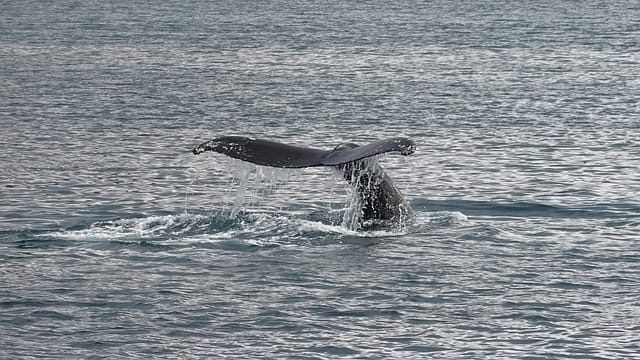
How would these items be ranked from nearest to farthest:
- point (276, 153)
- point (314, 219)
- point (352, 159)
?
1. point (352, 159)
2. point (276, 153)
3. point (314, 219)

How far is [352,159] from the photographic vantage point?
1623 cm

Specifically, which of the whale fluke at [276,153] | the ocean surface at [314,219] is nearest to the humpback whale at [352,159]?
the whale fluke at [276,153]

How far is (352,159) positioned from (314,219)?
395cm

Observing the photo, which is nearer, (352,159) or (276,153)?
(352,159)

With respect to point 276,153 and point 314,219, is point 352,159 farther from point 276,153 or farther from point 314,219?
point 314,219

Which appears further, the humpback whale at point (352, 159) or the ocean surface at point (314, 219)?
the humpback whale at point (352, 159)

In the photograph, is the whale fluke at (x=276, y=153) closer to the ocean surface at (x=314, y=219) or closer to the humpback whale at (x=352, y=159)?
the humpback whale at (x=352, y=159)

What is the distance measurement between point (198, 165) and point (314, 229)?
847 centimetres

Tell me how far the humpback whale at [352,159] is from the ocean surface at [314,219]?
0.29 meters

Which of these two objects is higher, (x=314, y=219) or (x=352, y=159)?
(x=352, y=159)

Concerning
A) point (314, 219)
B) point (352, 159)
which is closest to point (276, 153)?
point (352, 159)

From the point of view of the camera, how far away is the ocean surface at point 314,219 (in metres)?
14.7

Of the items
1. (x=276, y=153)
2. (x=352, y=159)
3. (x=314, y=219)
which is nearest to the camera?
(x=352, y=159)

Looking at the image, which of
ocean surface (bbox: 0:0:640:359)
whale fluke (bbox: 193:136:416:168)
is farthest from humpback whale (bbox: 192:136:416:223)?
ocean surface (bbox: 0:0:640:359)
